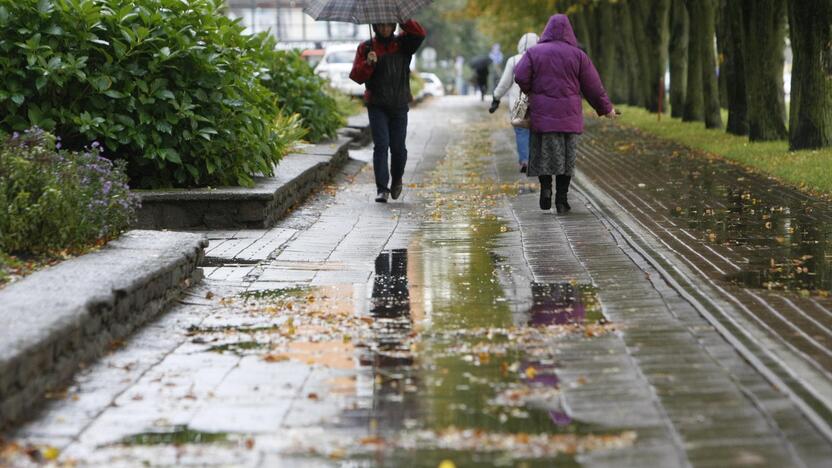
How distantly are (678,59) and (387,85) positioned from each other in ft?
61.4

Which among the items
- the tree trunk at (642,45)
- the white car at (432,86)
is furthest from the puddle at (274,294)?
the white car at (432,86)

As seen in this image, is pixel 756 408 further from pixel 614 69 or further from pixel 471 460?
pixel 614 69

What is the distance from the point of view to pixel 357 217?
527 inches

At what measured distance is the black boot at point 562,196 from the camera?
43.9 feet

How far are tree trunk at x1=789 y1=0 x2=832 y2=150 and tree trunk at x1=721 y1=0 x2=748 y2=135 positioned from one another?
3.89 metres

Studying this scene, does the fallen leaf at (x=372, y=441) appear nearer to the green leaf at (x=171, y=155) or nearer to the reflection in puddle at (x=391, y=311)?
the reflection in puddle at (x=391, y=311)

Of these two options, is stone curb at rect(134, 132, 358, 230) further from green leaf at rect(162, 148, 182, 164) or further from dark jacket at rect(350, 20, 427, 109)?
dark jacket at rect(350, 20, 427, 109)

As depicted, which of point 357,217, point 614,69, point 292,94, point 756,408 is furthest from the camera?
point 614,69

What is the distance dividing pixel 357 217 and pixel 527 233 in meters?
2.14

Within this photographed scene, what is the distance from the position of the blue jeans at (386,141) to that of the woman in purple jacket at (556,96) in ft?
5.41

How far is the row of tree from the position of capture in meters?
19.4

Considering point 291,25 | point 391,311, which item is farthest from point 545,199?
point 291,25

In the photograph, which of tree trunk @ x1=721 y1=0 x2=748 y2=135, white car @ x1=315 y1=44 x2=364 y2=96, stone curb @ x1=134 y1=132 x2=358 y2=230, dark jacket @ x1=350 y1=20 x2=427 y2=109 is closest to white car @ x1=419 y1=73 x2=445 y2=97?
white car @ x1=315 y1=44 x2=364 y2=96

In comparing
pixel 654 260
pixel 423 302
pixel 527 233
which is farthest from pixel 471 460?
pixel 527 233
